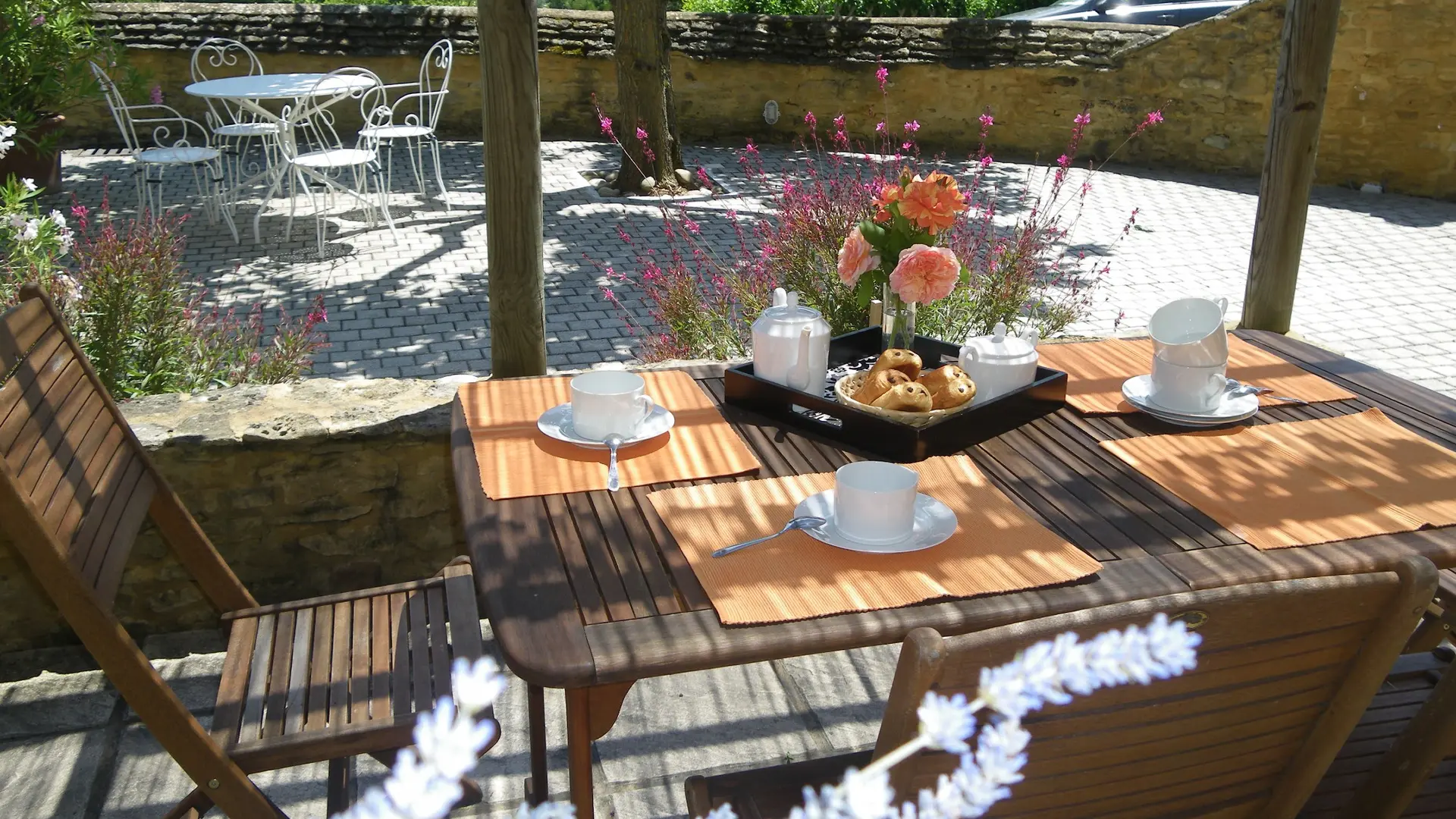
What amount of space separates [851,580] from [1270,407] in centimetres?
128

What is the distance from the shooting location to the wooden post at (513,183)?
9.50 feet

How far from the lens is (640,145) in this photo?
903 centimetres

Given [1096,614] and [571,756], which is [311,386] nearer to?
[571,756]

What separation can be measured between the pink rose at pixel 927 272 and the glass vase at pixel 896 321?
111 millimetres

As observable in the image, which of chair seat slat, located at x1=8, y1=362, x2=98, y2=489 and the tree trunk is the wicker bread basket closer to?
chair seat slat, located at x1=8, y1=362, x2=98, y2=489

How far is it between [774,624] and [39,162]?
825cm

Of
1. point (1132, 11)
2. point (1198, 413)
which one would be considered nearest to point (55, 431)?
point (1198, 413)

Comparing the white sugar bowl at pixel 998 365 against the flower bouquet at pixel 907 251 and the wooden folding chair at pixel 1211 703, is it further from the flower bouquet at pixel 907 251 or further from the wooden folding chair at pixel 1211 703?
the wooden folding chair at pixel 1211 703

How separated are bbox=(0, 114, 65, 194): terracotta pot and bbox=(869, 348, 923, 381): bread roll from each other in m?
7.33

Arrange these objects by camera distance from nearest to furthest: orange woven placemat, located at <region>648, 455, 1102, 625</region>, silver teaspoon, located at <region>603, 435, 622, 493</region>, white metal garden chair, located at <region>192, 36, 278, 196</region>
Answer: orange woven placemat, located at <region>648, 455, 1102, 625</region>
silver teaspoon, located at <region>603, 435, 622, 493</region>
white metal garden chair, located at <region>192, 36, 278, 196</region>

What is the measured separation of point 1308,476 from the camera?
2154 mm

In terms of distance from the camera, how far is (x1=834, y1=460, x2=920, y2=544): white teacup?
183 centimetres

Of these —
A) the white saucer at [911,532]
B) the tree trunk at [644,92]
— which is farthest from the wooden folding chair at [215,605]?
the tree trunk at [644,92]

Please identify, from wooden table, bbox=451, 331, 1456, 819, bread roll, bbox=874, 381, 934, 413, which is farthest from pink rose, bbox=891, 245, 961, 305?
wooden table, bbox=451, 331, 1456, 819
